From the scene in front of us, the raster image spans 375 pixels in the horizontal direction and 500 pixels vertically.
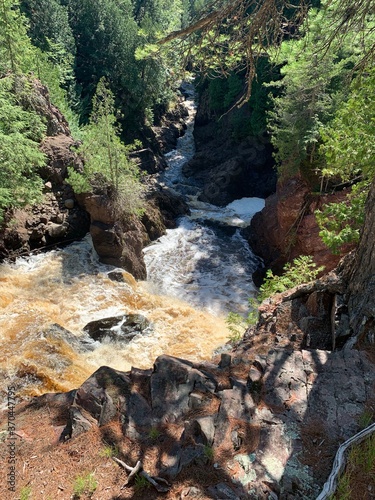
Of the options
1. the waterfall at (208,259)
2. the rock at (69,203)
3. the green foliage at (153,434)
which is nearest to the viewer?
the green foliage at (153,434)

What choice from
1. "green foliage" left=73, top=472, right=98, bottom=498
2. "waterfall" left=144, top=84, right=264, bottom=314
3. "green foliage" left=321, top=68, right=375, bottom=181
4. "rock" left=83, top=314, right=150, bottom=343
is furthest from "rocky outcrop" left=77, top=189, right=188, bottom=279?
"green foliage" left=73, top=472, right=98, bottom=498

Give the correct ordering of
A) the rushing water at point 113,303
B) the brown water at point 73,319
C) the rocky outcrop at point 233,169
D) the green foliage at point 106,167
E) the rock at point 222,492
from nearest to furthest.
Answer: the rock at point 222,492, the brown water at point 73,319, the rushing water at point 113,303, the green foliage at point 106,167, the rocky outcrop at point 233,169

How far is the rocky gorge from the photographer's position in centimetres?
313

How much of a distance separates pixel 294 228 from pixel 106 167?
7523 millimetres

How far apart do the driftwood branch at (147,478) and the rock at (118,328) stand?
6.18 m

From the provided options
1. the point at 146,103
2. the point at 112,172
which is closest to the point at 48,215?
the point at 112,172

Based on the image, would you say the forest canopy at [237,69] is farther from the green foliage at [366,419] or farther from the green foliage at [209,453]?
the green foliage at [209,453]

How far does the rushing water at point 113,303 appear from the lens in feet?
25.5

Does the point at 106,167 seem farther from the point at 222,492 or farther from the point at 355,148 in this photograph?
the point at 222,492

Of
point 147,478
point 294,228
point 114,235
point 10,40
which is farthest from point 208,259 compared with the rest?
point 147,478

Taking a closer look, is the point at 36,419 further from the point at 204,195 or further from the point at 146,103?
the point at 146,103

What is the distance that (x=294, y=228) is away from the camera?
12.8 m

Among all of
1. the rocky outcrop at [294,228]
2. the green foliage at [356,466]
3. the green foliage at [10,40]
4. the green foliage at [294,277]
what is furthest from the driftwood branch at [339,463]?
the green foliage at [10,40]

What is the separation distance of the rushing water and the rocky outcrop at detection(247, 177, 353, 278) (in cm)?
134
